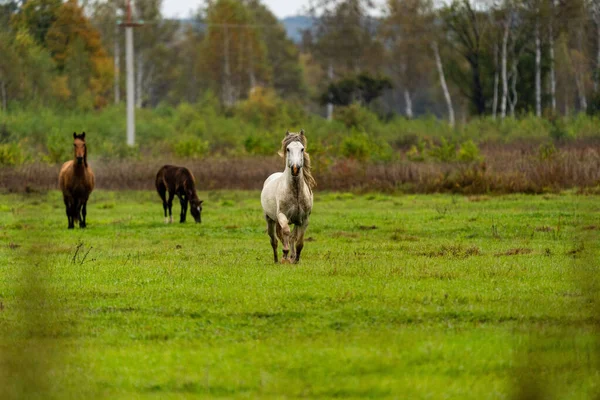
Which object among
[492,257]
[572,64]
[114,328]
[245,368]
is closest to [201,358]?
[245,368]

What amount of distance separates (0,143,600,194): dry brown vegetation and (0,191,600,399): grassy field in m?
12.4

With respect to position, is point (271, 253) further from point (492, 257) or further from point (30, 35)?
point (30, 35)

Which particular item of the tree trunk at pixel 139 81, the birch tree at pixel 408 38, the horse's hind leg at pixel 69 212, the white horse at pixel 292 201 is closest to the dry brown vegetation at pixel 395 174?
the horse's hind leg at pixel 69 212

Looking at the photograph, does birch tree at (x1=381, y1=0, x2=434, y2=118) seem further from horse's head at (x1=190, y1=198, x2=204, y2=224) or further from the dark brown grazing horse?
horse's head at (x1=190, y1=198, x2=204, y2=224)

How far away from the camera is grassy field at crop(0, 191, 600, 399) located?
305 inches

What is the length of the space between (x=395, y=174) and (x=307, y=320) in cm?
2476

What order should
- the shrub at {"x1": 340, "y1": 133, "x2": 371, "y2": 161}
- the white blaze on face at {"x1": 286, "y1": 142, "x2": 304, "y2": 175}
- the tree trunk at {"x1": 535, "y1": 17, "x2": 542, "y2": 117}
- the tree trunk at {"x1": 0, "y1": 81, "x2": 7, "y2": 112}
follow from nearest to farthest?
the white blaze on face at {"x1": 286, "y1": 142, "x2": 304, "y2": 175} < the shrub at {"x1": 340, "y1": 133, "x2": 371, "y2": 161} < the tree trunk at {"x1": 535, "y1": 17, "x2": 542, "y2": 117} < the tree trunk at {"x1": 0, "y1": 81, "x2": 7, "y2": 112}

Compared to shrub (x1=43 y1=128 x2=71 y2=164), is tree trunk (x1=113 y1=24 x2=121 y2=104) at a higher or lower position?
higher

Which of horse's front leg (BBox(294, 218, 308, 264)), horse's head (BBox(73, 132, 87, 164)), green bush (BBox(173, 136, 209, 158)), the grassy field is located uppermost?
horse's head (BBox(73, 132, 87, 164))

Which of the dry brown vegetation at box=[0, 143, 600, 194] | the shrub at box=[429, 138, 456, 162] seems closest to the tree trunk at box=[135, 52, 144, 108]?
the dry brown vegetation at box=[0, 143, 600, 194]

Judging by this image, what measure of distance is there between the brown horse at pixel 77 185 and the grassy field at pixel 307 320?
4.89 m

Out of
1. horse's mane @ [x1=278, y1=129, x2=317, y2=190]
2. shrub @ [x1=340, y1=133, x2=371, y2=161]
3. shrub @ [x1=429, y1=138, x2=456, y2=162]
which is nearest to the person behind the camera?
horse's mane @ [x1=278, y1=129, x2=317, y2=190]

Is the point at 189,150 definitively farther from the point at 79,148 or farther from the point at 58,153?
the point at 79,148

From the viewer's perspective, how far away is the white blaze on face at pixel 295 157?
1438cm
